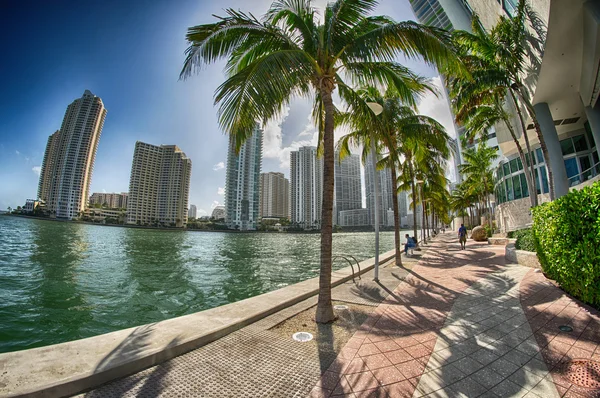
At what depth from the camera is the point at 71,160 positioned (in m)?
83.9

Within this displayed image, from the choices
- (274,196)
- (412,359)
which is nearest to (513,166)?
(412,359)

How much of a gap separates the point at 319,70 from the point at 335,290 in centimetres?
591

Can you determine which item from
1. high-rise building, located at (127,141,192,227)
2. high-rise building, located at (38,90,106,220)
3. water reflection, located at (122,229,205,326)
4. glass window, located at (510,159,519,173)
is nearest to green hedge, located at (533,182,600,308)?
water reflection, located at (122,229,205,326)

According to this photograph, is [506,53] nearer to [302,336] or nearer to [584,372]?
[584,372]

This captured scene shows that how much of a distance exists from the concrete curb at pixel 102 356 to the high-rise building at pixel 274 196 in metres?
139

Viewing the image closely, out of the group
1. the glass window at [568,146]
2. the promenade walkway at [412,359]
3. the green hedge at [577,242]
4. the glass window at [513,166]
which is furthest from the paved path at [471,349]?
the glass window at [513,166]

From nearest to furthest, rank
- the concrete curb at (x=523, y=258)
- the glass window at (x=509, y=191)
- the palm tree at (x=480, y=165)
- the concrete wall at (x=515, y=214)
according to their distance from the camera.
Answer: the concrete curb at (x=523, y=258), the concrete wall at (x=515, y=214), the glass window at (x=509, y=191), the palm tree at (x=480, y=165)

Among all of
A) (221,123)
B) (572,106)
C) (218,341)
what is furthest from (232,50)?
(572,106)

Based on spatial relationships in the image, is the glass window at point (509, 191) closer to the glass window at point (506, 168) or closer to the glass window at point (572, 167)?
the glass window at point (506, 168)

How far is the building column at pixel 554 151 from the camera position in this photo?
13055mm

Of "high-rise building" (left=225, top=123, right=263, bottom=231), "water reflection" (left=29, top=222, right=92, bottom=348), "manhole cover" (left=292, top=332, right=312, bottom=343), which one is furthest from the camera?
"high-rise building" (left=225, top=123, right=263, bottom=231)

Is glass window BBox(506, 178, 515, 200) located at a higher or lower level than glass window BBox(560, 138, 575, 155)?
lower

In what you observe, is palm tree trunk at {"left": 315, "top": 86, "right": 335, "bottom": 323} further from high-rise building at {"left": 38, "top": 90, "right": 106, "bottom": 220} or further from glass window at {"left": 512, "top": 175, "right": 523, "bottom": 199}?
high-rise building at {"left": 38, "top": 90, "right": 106, "bottom": 220}

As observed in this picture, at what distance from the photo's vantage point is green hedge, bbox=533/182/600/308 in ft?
13.9
